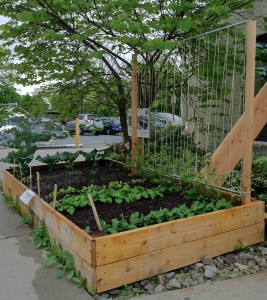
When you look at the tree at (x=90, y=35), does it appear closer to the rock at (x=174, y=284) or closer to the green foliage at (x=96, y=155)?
the green foliage at (x=96, y=155)

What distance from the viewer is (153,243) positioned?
2.79 m

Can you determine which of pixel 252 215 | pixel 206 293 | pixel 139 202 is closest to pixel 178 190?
pixel 139 202

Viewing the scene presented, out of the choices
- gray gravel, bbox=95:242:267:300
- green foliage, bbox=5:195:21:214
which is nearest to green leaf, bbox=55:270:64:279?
gray gravel, bbox=95:242:267:300

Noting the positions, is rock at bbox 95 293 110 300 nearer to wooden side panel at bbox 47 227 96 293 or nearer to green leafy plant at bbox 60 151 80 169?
wooden side panel at bbox 47 227 96 293

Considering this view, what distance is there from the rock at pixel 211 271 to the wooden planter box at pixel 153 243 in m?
0.14

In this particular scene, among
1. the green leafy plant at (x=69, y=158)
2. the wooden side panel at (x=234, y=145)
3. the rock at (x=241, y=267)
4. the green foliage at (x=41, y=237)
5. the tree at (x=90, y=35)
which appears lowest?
the rock at (x=241, y=267)

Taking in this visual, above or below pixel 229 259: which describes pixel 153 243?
above

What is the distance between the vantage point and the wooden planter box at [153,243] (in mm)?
2574

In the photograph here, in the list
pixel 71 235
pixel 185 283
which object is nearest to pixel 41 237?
pixel 71 235

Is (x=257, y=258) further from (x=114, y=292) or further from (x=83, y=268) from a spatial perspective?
(x=83, y=268)

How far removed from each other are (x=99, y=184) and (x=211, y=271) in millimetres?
2356

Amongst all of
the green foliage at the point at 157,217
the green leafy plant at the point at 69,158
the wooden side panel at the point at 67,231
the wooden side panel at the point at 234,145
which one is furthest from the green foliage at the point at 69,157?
the green foliage at the point at 157,217

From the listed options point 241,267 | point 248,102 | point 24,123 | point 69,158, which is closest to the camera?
point 241,267

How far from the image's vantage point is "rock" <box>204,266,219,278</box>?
9.37 ft
